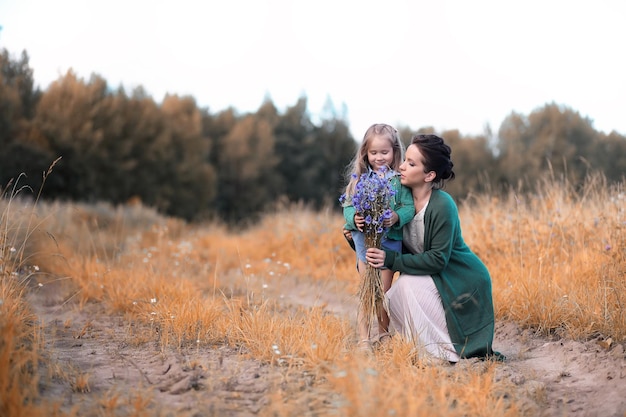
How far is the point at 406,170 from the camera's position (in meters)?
3.89

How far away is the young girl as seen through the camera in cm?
387

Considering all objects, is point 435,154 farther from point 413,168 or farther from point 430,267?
point 430,267

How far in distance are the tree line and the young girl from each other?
4.18 metres

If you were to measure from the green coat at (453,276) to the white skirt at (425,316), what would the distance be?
0.05 m

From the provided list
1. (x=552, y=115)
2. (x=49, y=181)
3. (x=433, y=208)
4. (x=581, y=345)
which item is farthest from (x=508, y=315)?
(x=49, y=181)

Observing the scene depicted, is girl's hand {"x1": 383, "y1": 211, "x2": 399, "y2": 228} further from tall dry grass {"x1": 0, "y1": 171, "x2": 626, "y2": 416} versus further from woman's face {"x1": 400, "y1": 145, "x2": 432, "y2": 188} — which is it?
tall dry grass {"x1": 0, "y1": 171, "x2": 626, "y2": 416}

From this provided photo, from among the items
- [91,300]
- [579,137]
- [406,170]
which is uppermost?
[579,137]

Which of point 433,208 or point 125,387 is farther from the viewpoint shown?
point 433,208

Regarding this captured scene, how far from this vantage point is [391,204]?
3.89m

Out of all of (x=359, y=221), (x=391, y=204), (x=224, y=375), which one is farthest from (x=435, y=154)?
(x=224, y=375)

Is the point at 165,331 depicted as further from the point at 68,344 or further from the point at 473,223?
the point at 473,223

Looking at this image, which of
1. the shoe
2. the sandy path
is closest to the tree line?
the sandy path

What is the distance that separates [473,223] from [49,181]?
18253 mm

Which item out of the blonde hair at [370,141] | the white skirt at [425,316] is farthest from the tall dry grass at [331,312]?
the blonde hair at [370,141]
